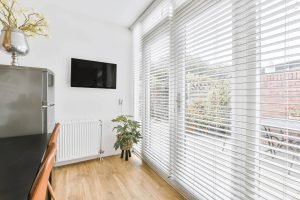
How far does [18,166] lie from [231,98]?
1552 mm

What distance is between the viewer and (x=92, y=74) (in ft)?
10.5

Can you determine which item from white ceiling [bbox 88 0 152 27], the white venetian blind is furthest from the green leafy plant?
white ceiling [bbox 88 0 152 27]

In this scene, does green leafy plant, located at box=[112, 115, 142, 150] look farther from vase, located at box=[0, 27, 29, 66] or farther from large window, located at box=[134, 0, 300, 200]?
vase, located at box=[0, 27, 29, 66]

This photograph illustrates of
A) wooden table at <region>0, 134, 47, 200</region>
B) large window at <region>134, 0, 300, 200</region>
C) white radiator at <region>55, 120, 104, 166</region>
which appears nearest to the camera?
wooden table at <region>0, 134, 47, 200</region>

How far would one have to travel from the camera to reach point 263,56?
4.16ft

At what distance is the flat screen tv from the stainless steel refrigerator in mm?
1264

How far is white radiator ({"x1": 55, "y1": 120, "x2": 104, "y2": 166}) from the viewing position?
2840mm

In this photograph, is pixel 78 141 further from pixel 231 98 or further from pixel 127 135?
pixel 231 98

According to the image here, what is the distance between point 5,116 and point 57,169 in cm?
155

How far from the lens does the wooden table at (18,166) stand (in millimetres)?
645

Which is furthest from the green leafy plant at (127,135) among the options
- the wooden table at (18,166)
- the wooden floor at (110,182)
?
the wooden table at (18,166)

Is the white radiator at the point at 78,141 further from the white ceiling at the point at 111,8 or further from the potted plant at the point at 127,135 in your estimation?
the white ceiling at the point at 111,8

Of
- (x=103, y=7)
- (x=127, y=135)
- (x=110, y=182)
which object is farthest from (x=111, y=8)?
(x=110, y=182)

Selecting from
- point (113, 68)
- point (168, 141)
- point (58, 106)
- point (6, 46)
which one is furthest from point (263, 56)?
point (58, 106)
